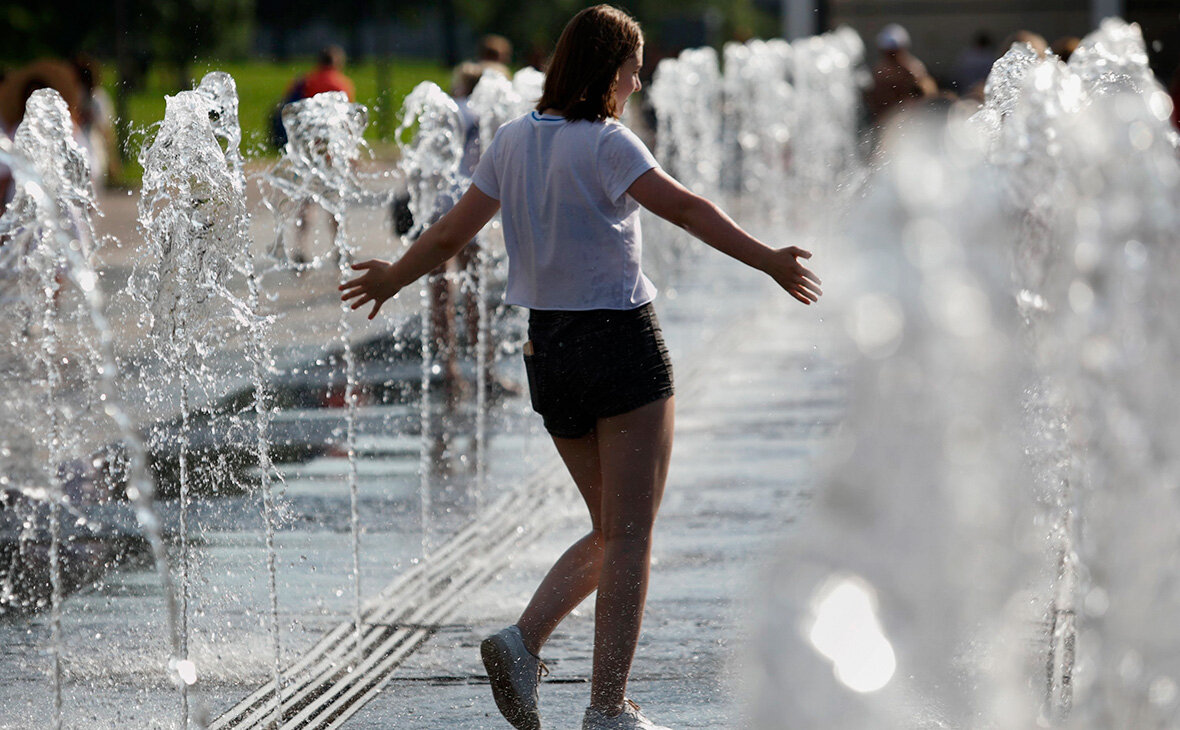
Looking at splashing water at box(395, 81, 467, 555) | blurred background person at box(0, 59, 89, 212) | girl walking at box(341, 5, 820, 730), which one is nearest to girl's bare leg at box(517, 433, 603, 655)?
girl walking at box(341, 5, 820, 730)

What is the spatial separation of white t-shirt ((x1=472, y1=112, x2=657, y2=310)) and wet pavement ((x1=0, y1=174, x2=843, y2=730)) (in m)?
0.99

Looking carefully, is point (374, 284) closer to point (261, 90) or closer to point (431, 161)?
point (431, 161)

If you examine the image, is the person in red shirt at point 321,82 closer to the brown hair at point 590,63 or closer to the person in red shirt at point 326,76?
the person in red shirt at point 326,76

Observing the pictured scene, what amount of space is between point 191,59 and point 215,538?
130ft

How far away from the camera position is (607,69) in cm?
411

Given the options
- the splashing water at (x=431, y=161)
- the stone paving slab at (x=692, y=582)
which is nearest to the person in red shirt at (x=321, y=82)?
the splashing water at (x=431, y=161)

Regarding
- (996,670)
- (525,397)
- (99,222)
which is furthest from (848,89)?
(996,670)

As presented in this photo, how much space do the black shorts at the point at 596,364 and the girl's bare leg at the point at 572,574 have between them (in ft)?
0.34

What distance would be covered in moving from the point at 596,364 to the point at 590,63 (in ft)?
2.43

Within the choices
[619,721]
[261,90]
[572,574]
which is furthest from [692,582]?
[261,90]

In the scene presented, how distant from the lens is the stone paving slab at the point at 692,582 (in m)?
4.54

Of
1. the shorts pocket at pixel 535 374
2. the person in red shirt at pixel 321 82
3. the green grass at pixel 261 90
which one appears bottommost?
the shorts pocket at pixel 535 374

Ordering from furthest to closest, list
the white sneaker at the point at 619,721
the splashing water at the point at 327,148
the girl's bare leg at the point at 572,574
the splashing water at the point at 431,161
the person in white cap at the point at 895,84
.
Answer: the person in white cap at the point at 895,84 → the splashing water at the point at 431,161 → the splashing water at the point at 327,148 → the girl's bare leg at the point at 572,574 → the white sneaker at the point at 619,721

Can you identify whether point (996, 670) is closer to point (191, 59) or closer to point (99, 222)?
point (99, 222)
